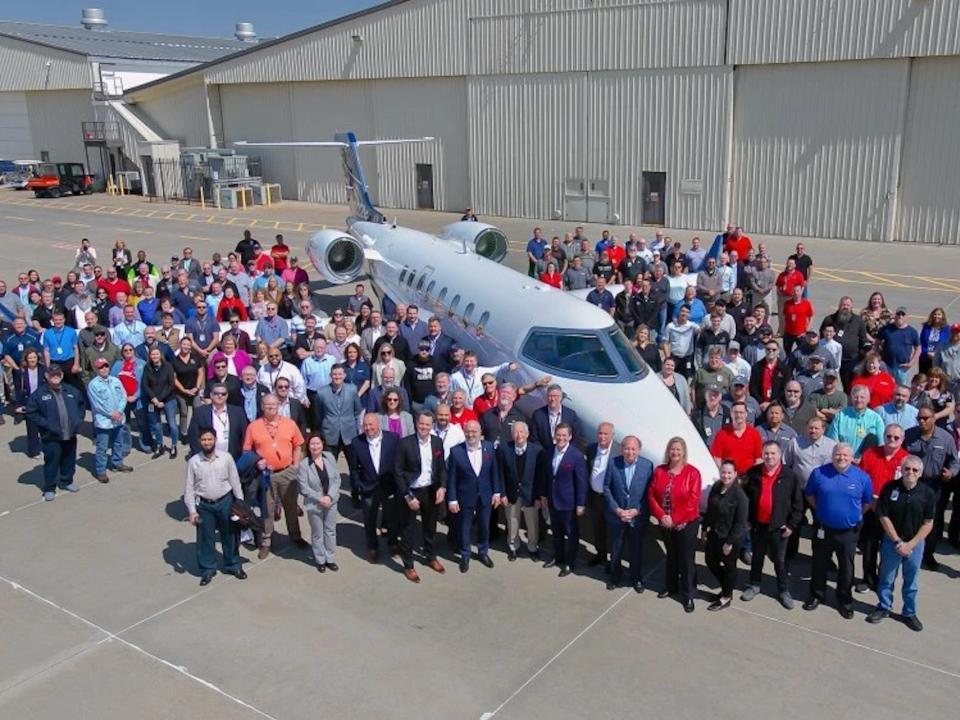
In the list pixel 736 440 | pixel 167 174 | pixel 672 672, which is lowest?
pixel 672 672

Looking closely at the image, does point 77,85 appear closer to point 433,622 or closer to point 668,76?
point 668,76

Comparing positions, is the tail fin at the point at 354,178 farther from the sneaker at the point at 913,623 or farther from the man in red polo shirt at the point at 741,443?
the sneaker at the point at 913,623

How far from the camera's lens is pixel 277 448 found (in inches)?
341

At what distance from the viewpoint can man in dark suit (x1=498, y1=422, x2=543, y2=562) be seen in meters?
8.30

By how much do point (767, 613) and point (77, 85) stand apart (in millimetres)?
52758

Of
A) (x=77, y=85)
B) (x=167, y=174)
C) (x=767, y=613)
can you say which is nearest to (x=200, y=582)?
(x=767, y=613)

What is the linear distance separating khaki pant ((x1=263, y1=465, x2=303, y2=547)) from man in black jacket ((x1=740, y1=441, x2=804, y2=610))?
4436mm

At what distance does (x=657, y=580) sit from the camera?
→ 8367 mm

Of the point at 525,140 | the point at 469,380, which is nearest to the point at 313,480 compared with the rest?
the point at 469,380

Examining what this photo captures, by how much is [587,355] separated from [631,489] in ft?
7.47

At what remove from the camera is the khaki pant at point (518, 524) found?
8.69m

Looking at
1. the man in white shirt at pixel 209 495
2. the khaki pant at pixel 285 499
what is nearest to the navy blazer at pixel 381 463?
the khaki pant at pixel 285 499

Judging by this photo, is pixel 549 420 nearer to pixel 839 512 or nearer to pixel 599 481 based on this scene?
pixel 599 481

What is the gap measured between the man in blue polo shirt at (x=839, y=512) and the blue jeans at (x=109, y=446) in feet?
27.7
